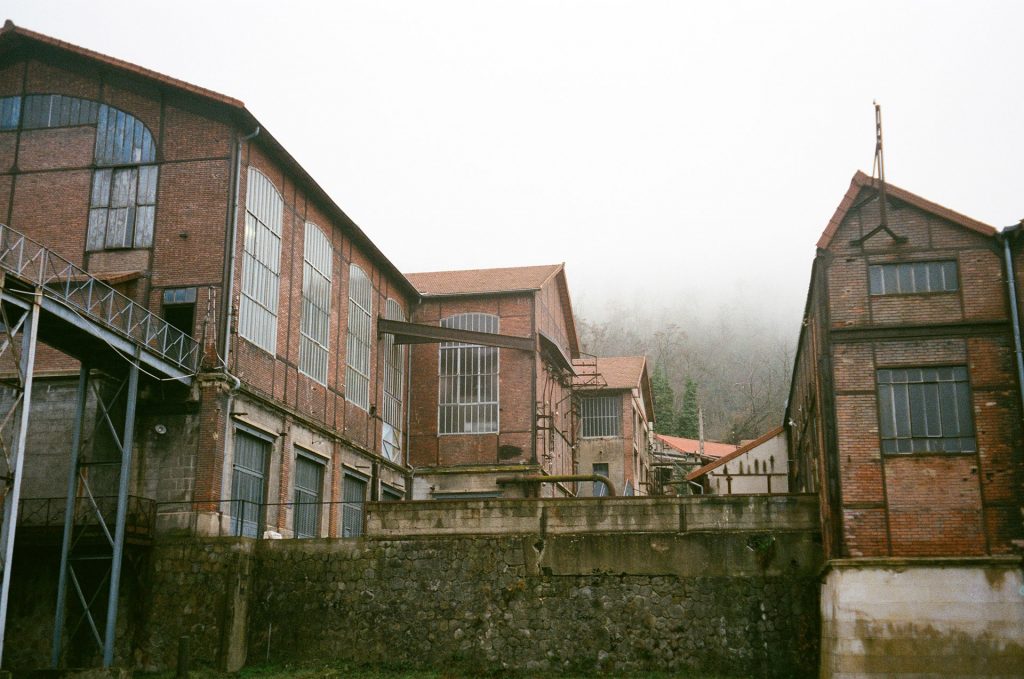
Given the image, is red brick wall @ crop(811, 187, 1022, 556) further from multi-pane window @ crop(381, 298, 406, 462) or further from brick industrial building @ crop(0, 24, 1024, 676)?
multi-pane window @ crop(381, 298, 406, 462)

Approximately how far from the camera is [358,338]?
2956 centimetres

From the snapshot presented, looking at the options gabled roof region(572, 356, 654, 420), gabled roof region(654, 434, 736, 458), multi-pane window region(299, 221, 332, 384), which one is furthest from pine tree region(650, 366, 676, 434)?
multi-pane window region(299, 221, 332, 384)

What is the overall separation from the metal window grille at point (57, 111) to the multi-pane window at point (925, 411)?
18057 mm

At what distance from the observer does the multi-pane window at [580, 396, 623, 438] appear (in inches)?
1845

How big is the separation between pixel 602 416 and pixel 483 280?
48.7 ft

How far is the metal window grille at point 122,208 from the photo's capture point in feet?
75.0

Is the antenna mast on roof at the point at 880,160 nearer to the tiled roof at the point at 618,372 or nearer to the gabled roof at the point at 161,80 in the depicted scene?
the gabled roof at the point at 161,80

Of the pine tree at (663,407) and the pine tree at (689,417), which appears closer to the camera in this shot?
the pine tree at (663,407)

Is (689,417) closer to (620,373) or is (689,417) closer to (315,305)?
(620,373)

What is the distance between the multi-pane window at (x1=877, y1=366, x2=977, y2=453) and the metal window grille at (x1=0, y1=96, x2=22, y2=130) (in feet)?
64.8

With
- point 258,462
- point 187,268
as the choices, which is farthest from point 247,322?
point 258,462

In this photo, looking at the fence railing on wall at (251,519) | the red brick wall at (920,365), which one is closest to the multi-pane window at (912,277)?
the red brick wall at (920,365)

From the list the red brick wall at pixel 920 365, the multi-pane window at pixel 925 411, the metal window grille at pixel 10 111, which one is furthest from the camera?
the metal window grille at pixel 10 111

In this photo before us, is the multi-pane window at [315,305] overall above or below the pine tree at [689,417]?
below
